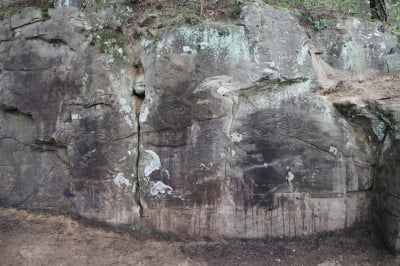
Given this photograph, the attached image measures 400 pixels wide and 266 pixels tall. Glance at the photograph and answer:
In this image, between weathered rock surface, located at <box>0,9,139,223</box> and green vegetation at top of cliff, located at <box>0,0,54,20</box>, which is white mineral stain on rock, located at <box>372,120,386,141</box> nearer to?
weathered rock surface, located at <box>0,9,139,223</box>

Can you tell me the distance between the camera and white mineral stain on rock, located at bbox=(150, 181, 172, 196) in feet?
14.0

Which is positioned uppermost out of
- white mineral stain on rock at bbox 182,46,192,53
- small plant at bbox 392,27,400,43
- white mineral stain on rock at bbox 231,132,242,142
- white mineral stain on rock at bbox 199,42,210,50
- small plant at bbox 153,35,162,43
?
small plant at bbox 392,27,400,43

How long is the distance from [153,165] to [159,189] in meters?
0.35

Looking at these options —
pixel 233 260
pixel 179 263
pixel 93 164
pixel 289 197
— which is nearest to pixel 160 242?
pixel 179 263

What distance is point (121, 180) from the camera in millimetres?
4398

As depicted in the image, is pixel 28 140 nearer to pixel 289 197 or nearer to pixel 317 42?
pixel 289 197

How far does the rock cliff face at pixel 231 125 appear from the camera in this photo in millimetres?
4125

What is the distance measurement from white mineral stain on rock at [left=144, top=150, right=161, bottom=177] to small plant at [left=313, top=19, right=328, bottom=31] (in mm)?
2993

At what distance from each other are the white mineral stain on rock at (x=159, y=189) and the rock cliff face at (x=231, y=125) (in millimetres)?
15

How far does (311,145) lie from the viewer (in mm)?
4129

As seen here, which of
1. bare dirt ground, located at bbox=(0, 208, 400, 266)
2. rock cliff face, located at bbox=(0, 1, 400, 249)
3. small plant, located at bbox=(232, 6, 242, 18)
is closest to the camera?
bare dirt ground, located at bbox=(0, 208, 400, 266)

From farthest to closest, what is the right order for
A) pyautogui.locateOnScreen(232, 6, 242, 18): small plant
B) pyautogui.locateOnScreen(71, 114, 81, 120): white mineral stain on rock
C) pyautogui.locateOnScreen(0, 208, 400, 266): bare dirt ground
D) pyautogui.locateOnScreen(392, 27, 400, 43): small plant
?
pyautogui.locateOnScreen(392, 27, 400, 43): small plant → pyautogui.locateOnScreen(71, 114, 81, 120): white mineral stain on rock → pyautogui.locateOnScreen(232, 6, 242, 18): small plant → pyautogui.locateOnScreen(0, 208, 400, 266): bare dirt ground

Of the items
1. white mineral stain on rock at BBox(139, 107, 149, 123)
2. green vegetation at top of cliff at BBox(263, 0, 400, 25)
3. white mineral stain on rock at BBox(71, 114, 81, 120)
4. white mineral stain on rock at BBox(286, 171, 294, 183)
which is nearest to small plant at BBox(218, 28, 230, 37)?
green vegetation at top of cliff at BBox(263, 0, 400, 25)

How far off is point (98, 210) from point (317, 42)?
159 inches
